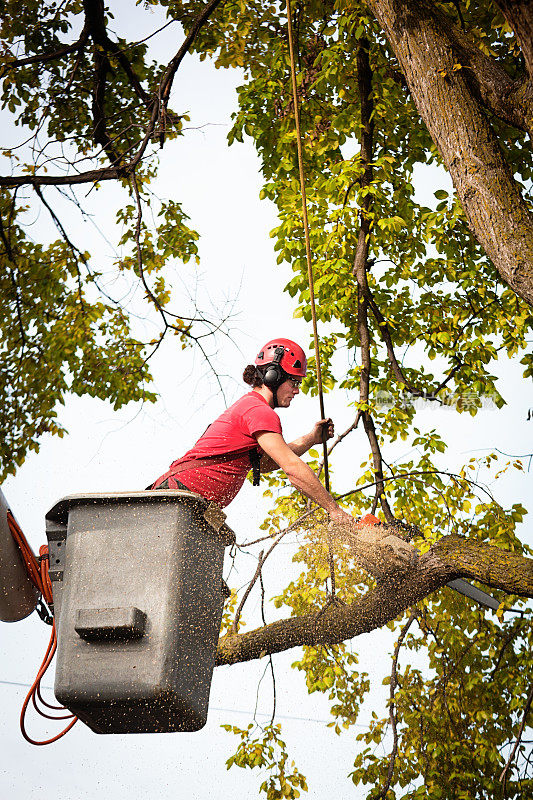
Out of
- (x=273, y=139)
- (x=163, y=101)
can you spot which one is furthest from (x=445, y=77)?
(x=273, y=139)

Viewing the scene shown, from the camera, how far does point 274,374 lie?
3.97m

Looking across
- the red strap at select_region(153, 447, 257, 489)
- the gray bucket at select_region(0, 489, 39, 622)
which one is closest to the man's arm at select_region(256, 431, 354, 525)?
the red strap at select_region(153, 447, 257, 489)

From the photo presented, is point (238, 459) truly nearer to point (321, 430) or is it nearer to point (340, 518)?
point (340, 518)

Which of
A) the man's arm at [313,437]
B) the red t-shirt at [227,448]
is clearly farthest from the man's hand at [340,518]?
the man's arm at [313,437]

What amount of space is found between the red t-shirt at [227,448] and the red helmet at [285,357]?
1.02ft

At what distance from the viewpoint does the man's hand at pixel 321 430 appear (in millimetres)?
4203

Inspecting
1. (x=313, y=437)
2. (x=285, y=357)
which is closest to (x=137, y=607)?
(x=285, y=357)

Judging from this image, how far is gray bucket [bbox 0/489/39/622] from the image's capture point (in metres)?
3.47

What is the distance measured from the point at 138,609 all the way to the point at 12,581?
0.78m

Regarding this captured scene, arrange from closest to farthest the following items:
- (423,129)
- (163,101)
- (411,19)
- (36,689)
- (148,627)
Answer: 1. (148,627)
2. (36,689)
3. (411,19)
4. (163,101)
5. (423,129)

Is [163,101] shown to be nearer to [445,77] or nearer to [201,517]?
[445,77]

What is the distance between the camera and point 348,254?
6660 mm

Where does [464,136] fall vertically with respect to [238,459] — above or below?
above

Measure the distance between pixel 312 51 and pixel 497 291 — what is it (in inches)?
96.4
